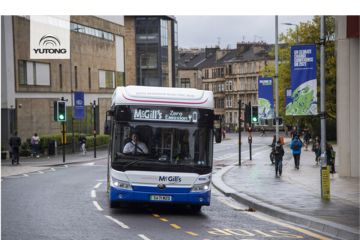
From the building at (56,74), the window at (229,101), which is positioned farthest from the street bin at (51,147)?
the window at (229,101)

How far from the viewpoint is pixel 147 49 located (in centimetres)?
9138

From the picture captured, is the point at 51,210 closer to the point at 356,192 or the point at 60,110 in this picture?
the point at 356,192

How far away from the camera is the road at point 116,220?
1361 cm

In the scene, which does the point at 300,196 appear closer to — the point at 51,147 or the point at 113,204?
the point at 113,204

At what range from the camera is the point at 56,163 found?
131ft

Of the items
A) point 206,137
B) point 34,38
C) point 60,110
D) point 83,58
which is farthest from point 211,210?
point 83,58

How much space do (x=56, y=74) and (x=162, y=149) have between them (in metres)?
40.1

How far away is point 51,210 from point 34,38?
115 feet

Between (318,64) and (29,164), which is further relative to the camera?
(318,64)

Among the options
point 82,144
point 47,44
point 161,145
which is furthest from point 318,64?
point 161,145

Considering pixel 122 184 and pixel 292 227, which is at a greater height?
pixel 122 184

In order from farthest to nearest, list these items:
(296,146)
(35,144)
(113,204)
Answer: (35,144)
(296,146)
(113,204)

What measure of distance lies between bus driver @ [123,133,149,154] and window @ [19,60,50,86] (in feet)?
111

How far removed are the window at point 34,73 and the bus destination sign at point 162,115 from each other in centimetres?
3373
